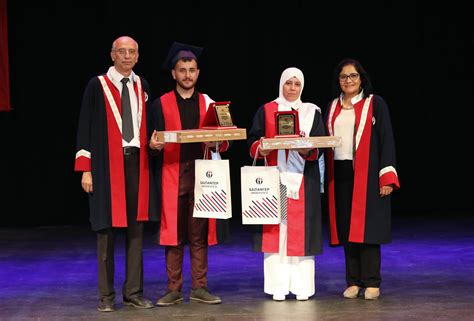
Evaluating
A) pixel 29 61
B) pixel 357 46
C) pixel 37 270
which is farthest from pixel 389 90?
pixel 37 270

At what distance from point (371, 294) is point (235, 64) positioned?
15.3 ft

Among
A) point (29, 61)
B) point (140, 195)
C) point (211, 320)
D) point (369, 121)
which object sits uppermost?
point (29, 61)

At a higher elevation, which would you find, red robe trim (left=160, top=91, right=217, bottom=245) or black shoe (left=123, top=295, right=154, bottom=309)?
red robe trim (left=160, top=91, right=217, bottom=245)

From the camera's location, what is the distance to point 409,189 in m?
11.5

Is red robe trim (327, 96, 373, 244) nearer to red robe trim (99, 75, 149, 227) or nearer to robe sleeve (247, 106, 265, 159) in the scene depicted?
robe sleeve (247, 106, 265, 159)

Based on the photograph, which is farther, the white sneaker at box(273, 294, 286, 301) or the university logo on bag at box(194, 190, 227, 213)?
the white sneaker at box(273, 294, 286, 301)

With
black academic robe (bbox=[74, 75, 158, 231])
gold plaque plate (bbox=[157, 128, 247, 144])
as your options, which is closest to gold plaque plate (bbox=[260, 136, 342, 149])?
gold plaque plate (bbox=[157, 128, 247, 144])

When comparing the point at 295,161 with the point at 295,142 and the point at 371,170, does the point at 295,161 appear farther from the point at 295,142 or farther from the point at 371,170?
the point at 371,170

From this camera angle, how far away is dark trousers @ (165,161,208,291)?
6.67 meters

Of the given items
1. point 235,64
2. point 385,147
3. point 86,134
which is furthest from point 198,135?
point 235,64

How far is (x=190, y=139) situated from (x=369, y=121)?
130 centimetres

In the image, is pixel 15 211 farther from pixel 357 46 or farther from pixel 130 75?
pixel 130 75

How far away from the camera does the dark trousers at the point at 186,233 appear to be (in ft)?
21.9

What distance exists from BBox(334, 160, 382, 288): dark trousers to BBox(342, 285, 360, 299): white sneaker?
3 cm
